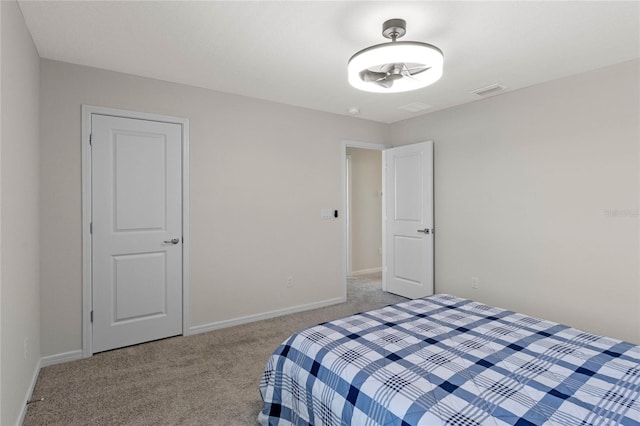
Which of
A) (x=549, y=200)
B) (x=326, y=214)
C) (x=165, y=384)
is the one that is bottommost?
(x=165, y=384)

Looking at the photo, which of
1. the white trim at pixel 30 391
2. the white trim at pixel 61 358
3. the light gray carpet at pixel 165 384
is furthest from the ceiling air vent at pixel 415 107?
the white trim at pixel 30 391

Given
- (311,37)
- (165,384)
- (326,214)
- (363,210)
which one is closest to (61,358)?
(165,384)

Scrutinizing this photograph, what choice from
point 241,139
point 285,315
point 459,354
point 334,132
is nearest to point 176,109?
point 241,139

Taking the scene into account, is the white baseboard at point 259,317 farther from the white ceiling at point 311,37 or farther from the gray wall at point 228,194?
the white ceiling at point 311,37

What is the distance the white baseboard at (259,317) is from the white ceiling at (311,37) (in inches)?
Answer: 94.2

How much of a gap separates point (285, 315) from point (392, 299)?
1502 mm

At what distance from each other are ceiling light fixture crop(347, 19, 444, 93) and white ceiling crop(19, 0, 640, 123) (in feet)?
0.64

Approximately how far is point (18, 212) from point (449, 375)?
2.46m

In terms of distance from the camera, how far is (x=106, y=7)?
6.73 ft

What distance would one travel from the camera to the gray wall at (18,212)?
5.59ft

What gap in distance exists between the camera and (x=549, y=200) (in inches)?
128

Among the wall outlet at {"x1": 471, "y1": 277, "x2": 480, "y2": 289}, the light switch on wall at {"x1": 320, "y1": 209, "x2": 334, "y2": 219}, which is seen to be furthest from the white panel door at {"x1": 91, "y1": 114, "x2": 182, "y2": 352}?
the wall outlet at {"x1": 471, "y1": 277, "x2": 480, "y2": 289}

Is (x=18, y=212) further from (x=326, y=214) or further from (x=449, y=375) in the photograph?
(x=326, y=214)

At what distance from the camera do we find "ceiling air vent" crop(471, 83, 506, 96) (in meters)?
3.34
